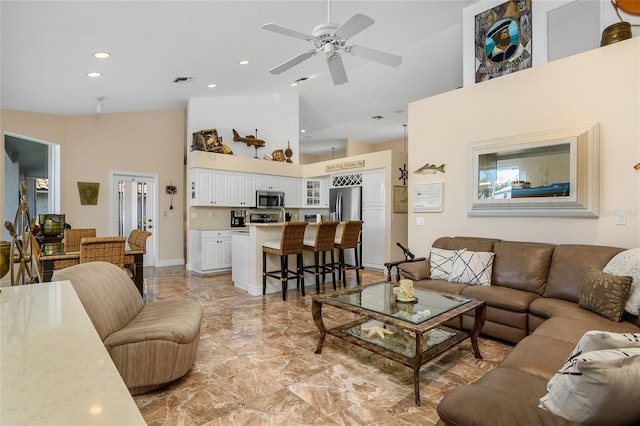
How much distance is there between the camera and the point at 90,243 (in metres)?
3.01

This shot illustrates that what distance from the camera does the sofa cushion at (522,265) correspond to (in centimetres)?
315

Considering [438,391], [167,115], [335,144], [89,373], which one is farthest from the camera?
[335,144]

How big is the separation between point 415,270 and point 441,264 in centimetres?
30

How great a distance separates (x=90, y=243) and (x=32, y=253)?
5.91ft

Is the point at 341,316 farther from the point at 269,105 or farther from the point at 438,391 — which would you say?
the point at 269,105

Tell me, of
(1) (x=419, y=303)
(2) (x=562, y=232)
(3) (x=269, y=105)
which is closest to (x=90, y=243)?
(1) (x=419, y=303)

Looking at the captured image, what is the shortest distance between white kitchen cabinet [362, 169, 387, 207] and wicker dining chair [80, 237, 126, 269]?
185 inches

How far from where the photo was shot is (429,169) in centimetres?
449

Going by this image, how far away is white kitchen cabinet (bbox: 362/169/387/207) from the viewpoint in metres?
6.52

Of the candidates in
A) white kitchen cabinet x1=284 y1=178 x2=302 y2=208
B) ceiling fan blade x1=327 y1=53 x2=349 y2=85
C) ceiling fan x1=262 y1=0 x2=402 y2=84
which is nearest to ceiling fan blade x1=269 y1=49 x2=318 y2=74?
ceiling fan x1=262 y1=0 x2=402 y2=84

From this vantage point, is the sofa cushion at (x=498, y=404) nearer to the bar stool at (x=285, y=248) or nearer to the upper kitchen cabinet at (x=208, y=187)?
the bar stool at (x=285, y=248)

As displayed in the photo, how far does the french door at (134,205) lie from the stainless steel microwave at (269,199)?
88.3 inches

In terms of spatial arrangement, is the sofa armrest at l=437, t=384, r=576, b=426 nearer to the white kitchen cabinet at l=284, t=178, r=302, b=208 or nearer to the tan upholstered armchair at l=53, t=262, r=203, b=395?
the tan upholstered armchair at l=53, t=262, r=203, b=395

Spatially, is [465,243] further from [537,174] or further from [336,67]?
[336,67]
